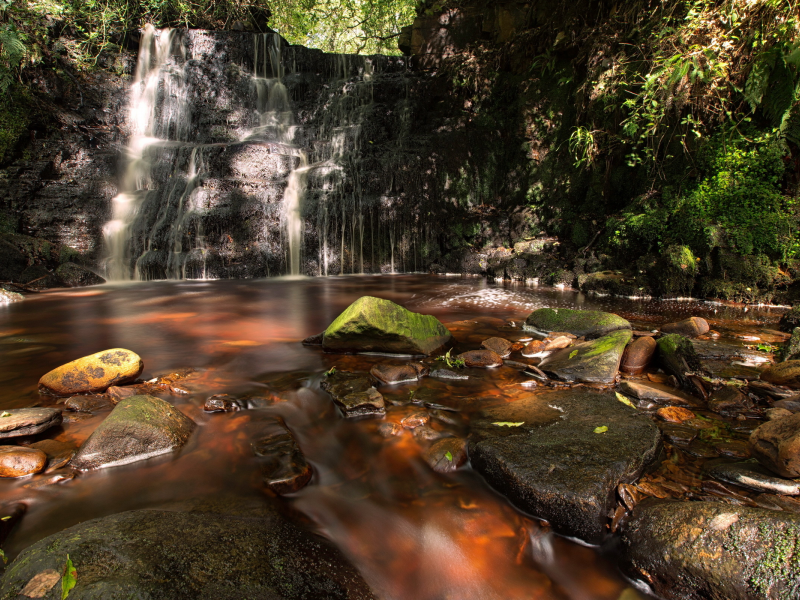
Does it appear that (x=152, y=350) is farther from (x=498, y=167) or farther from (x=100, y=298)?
(x=498, y=167)

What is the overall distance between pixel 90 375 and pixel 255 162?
10.5m

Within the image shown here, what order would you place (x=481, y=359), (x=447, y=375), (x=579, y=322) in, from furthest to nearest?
1. (x=579, y=322)
2. (x=481, y=359)
3. (x=447, y=375)

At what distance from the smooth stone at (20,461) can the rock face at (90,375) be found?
3.26 ft

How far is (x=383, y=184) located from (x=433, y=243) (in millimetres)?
2477

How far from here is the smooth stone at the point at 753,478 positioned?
191 cm

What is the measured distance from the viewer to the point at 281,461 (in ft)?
7.57

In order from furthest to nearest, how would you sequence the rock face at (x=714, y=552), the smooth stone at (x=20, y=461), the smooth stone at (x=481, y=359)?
1. the smooth stone at (x=481, y=359)
2. the smooth stone at (x=20, y=461)
3. the rock face at (x=714, y=552)

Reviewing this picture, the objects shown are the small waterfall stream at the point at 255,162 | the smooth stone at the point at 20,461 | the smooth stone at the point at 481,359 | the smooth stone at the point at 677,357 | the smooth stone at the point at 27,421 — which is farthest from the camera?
the small waterfall stream at the point at 255,162

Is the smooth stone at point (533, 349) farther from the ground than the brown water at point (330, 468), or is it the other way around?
the smooth stone at point (533, 349)

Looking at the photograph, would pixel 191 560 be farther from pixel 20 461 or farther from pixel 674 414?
pixel 674 414

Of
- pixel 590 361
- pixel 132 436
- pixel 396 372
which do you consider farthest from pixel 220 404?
pixel 590 361

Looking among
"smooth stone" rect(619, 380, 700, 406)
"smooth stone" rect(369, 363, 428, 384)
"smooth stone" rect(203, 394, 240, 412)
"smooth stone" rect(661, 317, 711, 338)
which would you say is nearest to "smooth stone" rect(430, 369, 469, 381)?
"smooth stone" rect(369, 363, 428, 384)

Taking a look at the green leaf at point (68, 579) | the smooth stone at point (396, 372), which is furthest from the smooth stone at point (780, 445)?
the green leaf at point (68, 579)

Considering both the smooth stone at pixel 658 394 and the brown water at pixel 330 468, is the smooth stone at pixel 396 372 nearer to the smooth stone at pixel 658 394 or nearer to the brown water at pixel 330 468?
the brown water at pixel 330 468
